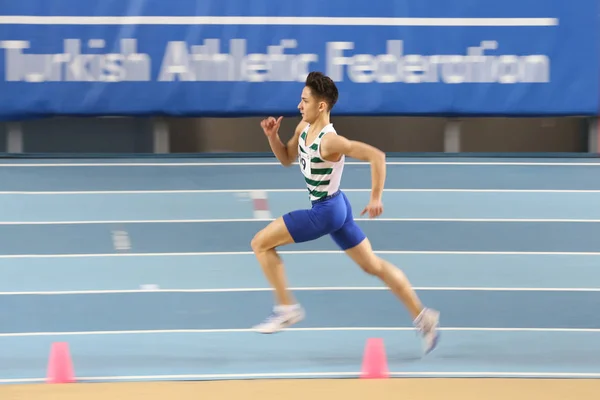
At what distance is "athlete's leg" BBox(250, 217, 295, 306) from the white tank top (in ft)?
0.86

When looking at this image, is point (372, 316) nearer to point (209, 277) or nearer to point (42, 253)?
point (209, 277)

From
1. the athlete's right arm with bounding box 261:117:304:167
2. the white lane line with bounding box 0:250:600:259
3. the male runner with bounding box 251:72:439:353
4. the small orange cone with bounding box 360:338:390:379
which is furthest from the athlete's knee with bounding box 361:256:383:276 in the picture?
the white lane line with bounding box 0:250:600:259

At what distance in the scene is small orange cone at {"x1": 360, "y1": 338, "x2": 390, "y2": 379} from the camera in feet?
19.1

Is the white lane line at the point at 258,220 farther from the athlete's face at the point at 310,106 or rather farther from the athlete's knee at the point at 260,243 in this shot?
the athlete's face at the point at 310,106

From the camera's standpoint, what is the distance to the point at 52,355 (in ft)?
18.9

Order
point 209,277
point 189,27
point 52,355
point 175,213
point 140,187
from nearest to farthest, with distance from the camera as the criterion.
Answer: point 52,355 < point 209,277 < point 175,213 < point 140,187 < point 189,27

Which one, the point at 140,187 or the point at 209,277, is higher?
the point at 140,187

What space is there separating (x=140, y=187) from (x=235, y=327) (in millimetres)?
3420

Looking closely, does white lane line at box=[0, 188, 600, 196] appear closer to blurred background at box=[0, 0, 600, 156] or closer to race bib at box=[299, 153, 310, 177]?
blurred background at box=[0, 0, 600, 156]

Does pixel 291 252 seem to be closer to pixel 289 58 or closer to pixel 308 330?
pixel 308 330

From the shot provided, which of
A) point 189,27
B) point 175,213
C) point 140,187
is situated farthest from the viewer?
point 189,27

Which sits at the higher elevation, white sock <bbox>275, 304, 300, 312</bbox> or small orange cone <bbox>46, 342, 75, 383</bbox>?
white sock <bbox>275, 304, 300, 312</bbox>

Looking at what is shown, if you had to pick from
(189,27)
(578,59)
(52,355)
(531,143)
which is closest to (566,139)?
(531,143)

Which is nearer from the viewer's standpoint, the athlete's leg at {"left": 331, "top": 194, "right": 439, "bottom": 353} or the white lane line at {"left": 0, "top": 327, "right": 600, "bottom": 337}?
the athlete's leg at {"left": 331, "top": 194, "right": 439, "bottom": 353}
